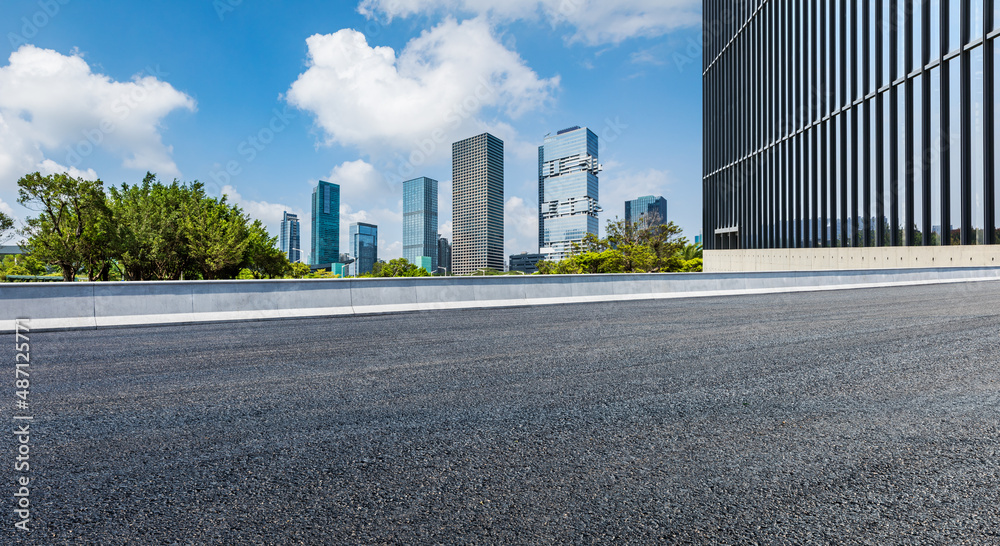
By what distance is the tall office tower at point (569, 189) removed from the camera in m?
156

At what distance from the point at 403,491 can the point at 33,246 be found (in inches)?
1801

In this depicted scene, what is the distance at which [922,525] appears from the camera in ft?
7.67

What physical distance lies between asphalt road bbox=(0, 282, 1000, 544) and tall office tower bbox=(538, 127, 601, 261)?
144 meters

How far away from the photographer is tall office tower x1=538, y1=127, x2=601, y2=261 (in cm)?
15638

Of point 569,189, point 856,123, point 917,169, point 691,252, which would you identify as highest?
point 569,189

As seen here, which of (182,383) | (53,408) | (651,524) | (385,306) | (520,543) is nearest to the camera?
(520,543)

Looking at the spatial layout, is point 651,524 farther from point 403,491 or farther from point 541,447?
point 403,491

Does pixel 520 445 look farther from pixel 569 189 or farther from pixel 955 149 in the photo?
pixel 569 189

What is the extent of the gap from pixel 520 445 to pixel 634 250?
1826 inches

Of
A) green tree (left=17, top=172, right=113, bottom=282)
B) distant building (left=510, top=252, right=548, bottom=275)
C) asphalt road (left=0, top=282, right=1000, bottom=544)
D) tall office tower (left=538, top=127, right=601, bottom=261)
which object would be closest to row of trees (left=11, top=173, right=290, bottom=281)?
green tree (left=17, top=172, right=113, bottom=282)

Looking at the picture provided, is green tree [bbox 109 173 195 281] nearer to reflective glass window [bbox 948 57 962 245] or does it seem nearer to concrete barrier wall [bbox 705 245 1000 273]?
concrete barrier wall [bbox 705 245 1000 273]

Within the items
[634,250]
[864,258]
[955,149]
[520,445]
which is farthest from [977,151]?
[520,445]

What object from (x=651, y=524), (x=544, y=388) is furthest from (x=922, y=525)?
(x=544, y=388)

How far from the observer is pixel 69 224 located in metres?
36.0
